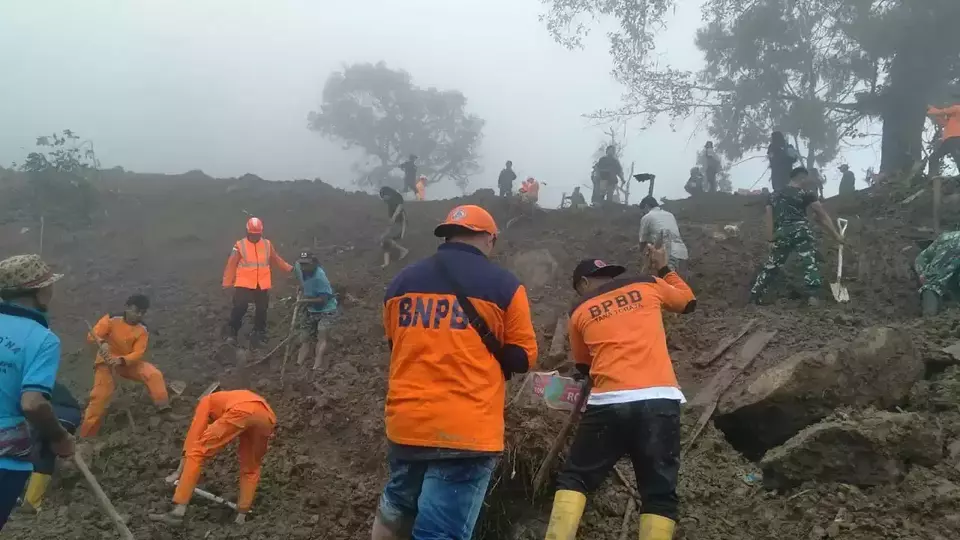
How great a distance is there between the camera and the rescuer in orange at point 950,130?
9680 millimetres

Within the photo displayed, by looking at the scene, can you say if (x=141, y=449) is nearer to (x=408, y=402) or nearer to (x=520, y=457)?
(x=520, y=457)

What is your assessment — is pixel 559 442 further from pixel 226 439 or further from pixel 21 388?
pixel 21 388

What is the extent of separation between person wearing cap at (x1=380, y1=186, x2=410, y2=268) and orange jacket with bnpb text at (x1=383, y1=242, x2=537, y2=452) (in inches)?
354

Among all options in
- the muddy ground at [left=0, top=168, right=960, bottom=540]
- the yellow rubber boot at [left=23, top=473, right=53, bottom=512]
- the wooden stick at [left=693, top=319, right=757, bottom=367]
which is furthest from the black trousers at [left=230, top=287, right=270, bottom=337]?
the wooden stick at [left=693, top=319, right=757, bottom=367]

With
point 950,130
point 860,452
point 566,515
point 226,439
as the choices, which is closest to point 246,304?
point 226,439

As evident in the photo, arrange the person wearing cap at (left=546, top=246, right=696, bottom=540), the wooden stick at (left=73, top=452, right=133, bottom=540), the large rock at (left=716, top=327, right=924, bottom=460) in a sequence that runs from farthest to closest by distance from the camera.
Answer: the large rock at (left=716, top=327, right=924, bottom=460) < the wooden stick at (left=73, top=452, right=133, bottom=540) < the person wearing cap at (left=546, top=246, right=696, bottom=540)

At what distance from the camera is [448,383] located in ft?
8.58

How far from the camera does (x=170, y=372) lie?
8.66m

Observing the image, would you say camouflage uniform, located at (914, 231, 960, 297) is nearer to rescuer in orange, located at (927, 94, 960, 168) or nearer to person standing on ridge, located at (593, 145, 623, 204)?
rescuer in orange, located at (927, 94, 960, 168)

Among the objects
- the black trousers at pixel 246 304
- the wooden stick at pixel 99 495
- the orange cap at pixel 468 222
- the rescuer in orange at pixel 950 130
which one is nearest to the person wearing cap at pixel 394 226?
the black trousers at pixel 246 304

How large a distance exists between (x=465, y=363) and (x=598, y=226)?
9.70m

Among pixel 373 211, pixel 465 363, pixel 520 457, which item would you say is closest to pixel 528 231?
pixel 373 211

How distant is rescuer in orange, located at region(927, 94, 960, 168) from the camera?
31.8 ft

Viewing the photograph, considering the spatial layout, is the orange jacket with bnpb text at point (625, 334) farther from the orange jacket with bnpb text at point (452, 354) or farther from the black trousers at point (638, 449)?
the orange jacket with bnpb text at point (452, 354)
